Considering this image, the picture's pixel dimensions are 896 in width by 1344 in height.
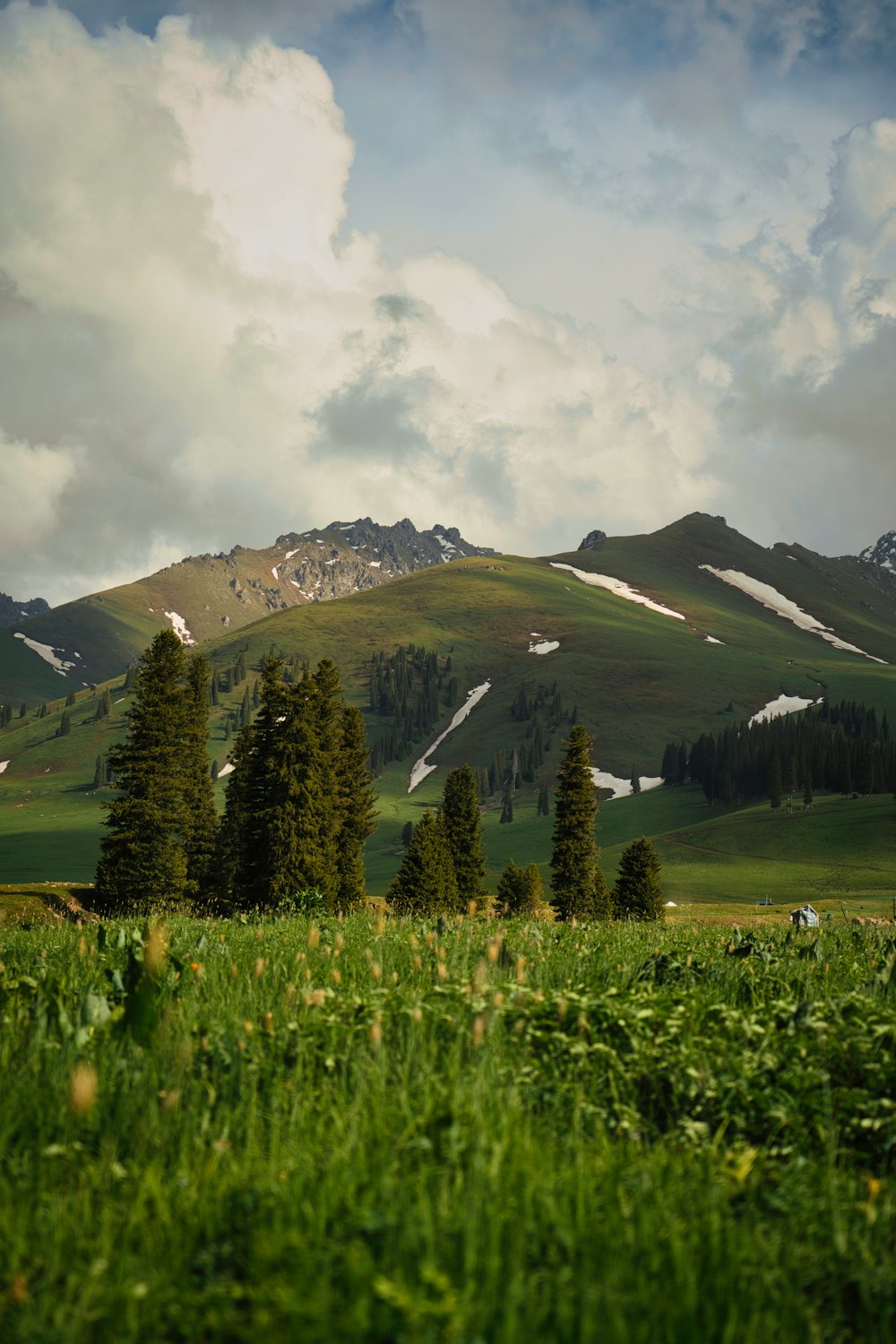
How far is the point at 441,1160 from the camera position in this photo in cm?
432

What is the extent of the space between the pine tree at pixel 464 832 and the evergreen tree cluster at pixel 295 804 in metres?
12.0

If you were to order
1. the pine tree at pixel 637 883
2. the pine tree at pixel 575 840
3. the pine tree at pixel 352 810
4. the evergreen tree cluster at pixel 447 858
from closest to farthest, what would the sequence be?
1. the evergreen tree cluster at pixel 447 858
2. the pine tree at pixel 352 810
3. the pine tree at pixel 575 840
4. the pine tree at pixel 637 883

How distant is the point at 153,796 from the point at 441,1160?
6188 cm

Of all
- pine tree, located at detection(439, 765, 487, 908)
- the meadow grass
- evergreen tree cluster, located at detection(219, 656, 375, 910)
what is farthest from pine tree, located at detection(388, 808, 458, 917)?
the meadow grass

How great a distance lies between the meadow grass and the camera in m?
3.31

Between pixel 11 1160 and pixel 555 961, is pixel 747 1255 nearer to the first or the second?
pixel 11 1160

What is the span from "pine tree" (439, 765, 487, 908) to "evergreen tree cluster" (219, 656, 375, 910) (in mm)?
12048

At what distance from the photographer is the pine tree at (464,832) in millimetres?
79812

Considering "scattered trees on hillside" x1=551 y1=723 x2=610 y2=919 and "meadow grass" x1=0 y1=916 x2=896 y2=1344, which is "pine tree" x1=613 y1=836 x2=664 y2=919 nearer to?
"scattered trees on hillside" x1=551 y1=723 x2=610 y2=919

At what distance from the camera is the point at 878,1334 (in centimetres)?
354

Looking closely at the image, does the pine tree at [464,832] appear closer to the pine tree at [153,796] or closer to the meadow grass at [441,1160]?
the pine tree at [153,796]

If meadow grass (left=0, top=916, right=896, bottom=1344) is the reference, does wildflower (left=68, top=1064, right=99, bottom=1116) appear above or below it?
above

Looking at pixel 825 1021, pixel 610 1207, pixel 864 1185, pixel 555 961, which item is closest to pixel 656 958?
pixel 555 961

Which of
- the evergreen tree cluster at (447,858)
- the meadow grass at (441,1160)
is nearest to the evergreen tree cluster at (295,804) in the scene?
the evergreen tree cluster at (447,858)
